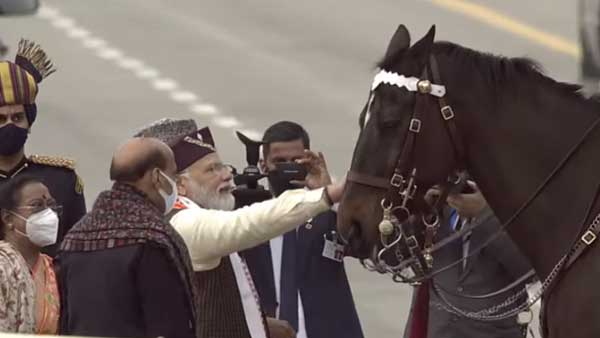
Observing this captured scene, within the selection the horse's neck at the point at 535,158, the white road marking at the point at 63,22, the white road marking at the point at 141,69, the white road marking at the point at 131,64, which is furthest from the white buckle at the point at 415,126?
the white road marking at the point at 63,22

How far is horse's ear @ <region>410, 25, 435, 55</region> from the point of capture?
33.7ft

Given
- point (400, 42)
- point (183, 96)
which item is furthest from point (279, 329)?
point (183, 96)

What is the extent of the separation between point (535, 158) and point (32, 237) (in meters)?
2.45

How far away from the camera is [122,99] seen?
24.1 meters

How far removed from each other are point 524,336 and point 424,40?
85.4 inches

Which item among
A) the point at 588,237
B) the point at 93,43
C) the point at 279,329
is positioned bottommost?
the point at 93,43

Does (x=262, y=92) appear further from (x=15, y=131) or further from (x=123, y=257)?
(x=123, y=257)

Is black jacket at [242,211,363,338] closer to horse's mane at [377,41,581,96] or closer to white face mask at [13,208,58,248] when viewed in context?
white face mask at [13,208,58,248]

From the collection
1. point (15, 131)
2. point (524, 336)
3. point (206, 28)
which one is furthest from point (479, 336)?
point (206, 28)

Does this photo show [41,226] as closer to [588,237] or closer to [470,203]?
[470,203]

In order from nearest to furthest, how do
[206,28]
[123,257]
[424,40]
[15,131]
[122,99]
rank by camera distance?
[123,257] → [424,40] → [15,131] → [122,99] → [206,28]

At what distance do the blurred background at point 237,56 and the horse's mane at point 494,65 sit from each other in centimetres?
1022

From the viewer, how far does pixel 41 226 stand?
34.2ft

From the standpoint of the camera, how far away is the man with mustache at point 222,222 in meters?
10.1
